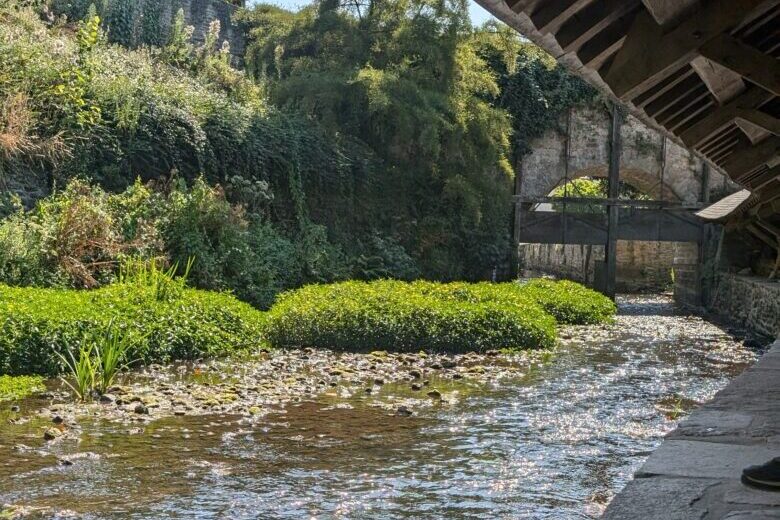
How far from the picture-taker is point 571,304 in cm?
1766

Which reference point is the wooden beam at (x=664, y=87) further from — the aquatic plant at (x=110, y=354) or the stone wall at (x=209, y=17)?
the stone wall at (x=209, y=17)

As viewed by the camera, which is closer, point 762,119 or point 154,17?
point 762,119

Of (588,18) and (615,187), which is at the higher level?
(615,187)

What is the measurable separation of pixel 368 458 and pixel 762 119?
3.48 m

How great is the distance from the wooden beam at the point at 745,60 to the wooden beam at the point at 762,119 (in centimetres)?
142

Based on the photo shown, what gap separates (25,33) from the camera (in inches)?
606

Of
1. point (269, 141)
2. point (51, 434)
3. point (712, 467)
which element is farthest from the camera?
point (269, 141)

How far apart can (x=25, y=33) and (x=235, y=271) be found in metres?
4.96

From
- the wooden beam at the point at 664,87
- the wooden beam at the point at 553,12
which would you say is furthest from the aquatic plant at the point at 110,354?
the wooden beam at the point at 553,12

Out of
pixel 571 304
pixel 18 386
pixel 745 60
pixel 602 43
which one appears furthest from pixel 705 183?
pixel 745 60

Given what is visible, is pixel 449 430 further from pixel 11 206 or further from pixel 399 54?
pixel 399 54

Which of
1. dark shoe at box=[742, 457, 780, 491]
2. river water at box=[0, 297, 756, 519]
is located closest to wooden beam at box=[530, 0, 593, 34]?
dark shoe at box=[742, 457, 780, 491]

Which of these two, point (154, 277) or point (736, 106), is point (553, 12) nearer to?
point (736, 106)

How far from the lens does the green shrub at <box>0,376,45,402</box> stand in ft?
28.2
